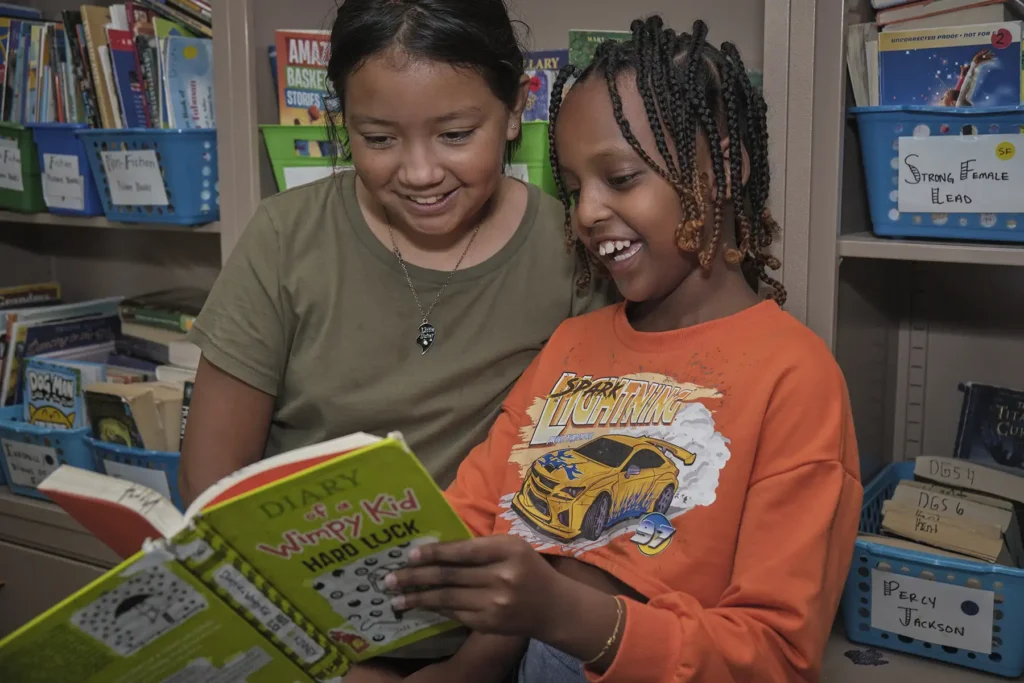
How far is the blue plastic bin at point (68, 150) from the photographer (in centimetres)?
176

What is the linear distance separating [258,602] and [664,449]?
417 millimetres

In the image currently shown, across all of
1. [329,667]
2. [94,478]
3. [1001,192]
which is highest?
[1001,192]

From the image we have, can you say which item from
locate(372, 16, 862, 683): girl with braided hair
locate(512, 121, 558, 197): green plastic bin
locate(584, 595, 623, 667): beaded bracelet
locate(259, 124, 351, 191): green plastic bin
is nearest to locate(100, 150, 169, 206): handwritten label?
locate(259, 124, 351, 191): green plastic bin

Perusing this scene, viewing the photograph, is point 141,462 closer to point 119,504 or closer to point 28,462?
point 28,462

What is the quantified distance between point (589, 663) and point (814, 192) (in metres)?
0.62

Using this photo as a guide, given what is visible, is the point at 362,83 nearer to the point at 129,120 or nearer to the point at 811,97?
the point at 811,97

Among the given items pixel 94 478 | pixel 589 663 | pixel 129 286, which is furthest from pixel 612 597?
pixel 129 286

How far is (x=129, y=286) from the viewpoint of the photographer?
2.26m

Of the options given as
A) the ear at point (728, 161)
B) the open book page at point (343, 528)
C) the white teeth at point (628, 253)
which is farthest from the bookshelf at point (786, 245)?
the open book page at point (343, 528)

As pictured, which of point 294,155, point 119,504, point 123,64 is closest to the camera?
point 119,504

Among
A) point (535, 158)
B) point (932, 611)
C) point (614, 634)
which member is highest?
point (535, 158)

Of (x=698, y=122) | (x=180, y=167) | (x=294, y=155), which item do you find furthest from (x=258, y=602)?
(x=180, y=167)

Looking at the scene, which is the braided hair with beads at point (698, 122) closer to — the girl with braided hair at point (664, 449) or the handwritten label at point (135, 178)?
the girl with braided hair at point (664, 449)

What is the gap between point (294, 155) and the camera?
1.53 meters
